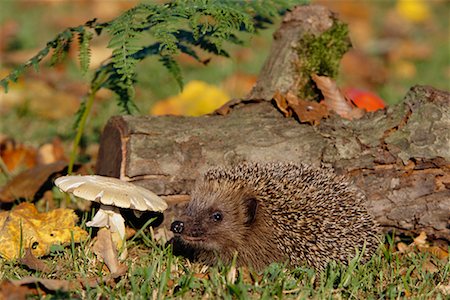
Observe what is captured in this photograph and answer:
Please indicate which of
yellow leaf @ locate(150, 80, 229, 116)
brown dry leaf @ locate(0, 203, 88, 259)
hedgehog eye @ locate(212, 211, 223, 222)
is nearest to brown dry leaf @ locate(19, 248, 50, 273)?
brown dry leaf @ locate(0, 203, 88, 259)

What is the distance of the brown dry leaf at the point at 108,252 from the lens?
15.8ft

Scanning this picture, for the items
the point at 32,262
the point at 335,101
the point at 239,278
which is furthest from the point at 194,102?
the point at 239,278

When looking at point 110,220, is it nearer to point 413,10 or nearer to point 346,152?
point 346,152

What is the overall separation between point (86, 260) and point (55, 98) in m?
4.55

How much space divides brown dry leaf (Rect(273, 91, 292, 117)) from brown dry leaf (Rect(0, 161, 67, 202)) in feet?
6.64

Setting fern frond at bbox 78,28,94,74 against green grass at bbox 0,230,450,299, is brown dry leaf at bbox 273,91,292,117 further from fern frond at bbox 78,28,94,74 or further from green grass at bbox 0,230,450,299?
fern frond at bbox 78,28,94,74

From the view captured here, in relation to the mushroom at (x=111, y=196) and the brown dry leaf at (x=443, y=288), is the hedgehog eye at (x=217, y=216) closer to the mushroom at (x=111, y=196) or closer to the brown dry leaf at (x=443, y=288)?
the mushroom at (x=111, y=196)

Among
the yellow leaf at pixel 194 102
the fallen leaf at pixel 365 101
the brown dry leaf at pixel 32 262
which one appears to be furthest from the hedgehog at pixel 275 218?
the yellow leaf at pixel 194 102

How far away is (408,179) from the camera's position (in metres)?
5.57

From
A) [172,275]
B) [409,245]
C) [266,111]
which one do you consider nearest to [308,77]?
[266,111]

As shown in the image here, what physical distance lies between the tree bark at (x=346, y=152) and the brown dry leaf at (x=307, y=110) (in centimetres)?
6

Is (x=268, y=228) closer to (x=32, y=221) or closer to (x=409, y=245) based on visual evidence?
(x=409, y=245)

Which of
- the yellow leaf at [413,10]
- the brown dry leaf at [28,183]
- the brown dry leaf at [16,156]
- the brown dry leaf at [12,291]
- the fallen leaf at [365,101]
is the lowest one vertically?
the yellow leaf at [413,10]

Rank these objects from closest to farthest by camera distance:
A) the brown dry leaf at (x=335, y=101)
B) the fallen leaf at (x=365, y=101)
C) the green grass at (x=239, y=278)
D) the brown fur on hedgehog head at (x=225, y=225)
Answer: the green grass at (x=239, y=278) < the brown fur on hedgehog head at (x=225, y=225) < the brown dry leaf at (x=335, y=101) < the fallen leaf at (x=365, y=101)
